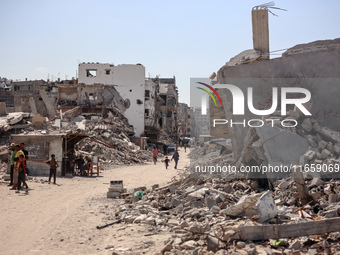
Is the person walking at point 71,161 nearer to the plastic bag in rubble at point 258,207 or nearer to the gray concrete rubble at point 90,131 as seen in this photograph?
the gray concrete rubble at point 90,131

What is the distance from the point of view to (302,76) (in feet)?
42.7

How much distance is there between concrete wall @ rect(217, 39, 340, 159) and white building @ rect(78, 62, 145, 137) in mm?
34673

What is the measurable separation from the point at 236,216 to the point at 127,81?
43.5 meters

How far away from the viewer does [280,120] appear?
10742 millimetres

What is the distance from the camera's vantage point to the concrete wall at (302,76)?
12.4 meters

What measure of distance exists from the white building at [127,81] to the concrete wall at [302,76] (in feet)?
114

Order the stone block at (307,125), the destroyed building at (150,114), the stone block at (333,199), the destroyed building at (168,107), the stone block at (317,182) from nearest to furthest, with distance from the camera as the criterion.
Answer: the stone block at (333,199) < the stone block at (317,182) < the stone block at (307,125) < the destroyed building at (150,114) < the destroyed building at (168,107)

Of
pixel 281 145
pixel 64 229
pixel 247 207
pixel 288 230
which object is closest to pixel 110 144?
pixel 281 145

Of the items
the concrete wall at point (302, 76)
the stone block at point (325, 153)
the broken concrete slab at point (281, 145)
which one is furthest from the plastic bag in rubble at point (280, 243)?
the concrete wall at point (302, 76)

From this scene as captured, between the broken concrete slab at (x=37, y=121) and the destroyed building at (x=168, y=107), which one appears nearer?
the broken concrete slab at (x=37, y=121)

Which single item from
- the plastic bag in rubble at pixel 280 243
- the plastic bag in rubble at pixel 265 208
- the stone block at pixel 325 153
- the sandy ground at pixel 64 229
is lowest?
the sandy ground at pixel 64 229

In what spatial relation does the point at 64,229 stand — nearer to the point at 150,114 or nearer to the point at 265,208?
the point at 265,208

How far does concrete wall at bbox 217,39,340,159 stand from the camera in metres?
12.4

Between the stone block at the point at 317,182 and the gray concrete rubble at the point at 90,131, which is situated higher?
the gray concrete rubble at the point at 90,131
